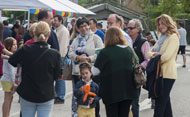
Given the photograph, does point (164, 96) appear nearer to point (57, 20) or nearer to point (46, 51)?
point (46, 51)

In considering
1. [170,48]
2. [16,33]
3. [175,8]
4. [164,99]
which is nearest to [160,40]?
[170,48]

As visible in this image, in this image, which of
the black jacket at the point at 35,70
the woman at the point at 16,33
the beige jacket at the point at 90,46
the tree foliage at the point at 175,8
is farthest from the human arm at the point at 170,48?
the tree foliage at the point at 175,8

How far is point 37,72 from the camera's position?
4.83 m

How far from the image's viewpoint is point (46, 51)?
4.90 meters

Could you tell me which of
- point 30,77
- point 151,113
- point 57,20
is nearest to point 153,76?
point 151,113

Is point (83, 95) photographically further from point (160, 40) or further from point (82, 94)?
point (160, 40)

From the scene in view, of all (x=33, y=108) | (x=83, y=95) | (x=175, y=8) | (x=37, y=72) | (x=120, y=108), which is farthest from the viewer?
(x=175, y=8)

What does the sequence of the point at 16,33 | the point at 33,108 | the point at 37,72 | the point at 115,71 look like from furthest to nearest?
1. the point at 16,33
2. the point at 115,71
3. the point at 33,108
4. the point at 37,72

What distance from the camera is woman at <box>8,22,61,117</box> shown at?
4.83 metres

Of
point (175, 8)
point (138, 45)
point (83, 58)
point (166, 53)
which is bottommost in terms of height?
point (83, 58)

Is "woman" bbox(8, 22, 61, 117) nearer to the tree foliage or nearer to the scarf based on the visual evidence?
the scarf

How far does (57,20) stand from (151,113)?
3026 millimetres

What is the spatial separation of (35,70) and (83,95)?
1.35 metres

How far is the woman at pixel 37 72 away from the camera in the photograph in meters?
4.83
